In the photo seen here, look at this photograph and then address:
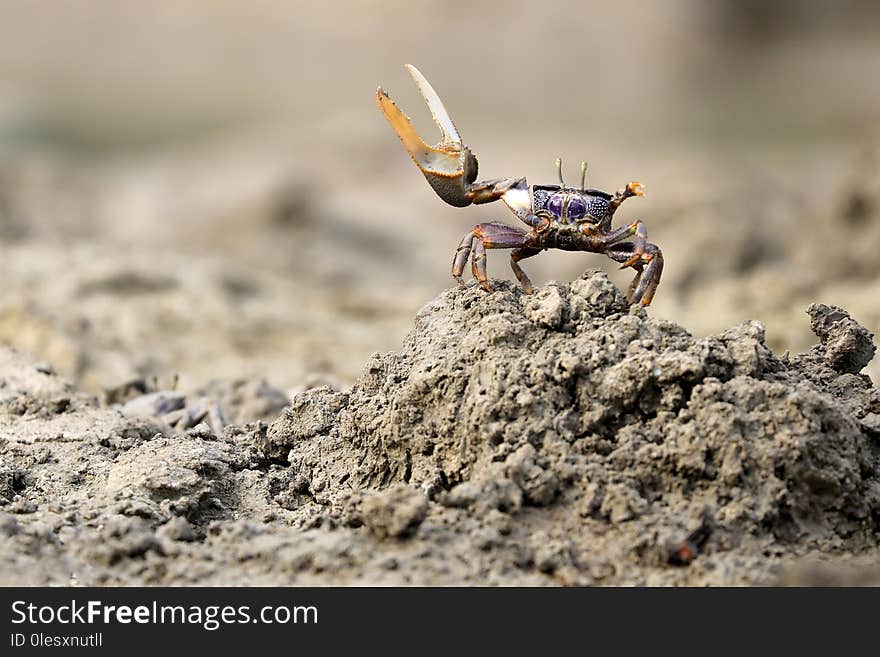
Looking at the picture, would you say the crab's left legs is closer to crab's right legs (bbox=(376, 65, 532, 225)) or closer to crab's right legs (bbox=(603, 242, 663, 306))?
crab's right legs (bbox=(376, 65, 532, 225))

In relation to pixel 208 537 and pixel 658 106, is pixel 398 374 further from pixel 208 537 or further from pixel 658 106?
pixel 658 106

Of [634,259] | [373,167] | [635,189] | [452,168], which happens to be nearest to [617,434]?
[634,259]

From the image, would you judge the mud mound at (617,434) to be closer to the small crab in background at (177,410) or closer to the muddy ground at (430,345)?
the muddy ground at (430,345)

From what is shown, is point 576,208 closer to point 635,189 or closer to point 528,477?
point 635,189

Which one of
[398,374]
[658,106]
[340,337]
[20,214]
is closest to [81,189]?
[20,214]

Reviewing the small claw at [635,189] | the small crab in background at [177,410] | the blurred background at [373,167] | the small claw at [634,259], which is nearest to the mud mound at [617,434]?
the small claw at [634,259]

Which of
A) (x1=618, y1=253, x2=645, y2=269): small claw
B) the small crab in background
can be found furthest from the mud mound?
the small crab in background
